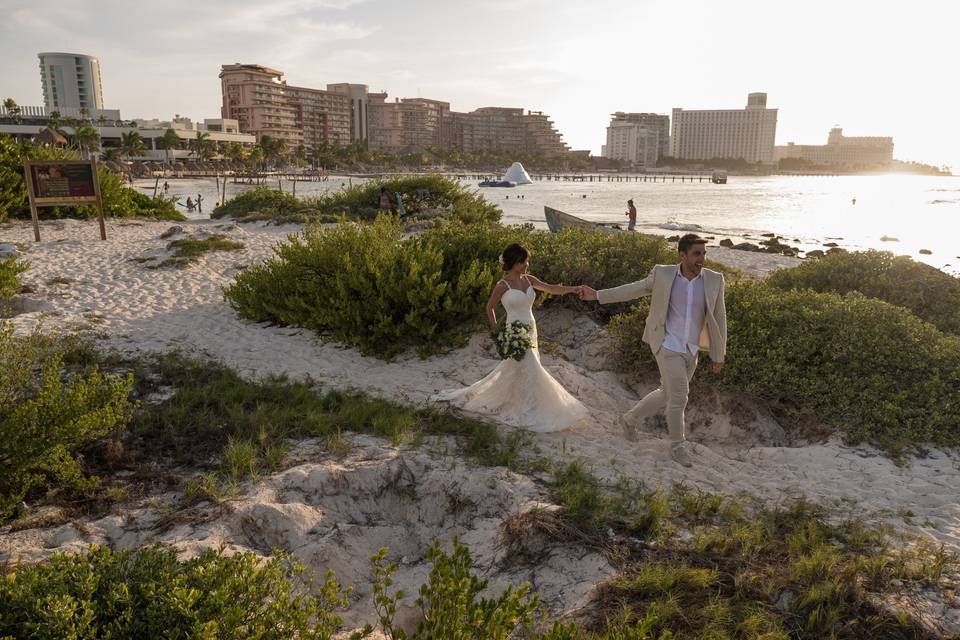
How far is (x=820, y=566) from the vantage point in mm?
Answer: 4020

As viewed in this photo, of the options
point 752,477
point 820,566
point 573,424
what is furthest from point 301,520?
point 752,477

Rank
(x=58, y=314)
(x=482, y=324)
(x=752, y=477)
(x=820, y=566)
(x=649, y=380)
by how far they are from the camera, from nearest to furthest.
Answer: (x=820, y=566) < (x=752, y=477) < (x=649, y=380) < (x=482, y=324) < (x=58, y=314)

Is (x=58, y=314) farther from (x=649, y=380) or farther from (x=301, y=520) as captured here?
(x=649, y=380)

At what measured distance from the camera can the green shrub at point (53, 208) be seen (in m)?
20.0

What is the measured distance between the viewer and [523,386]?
257 inches

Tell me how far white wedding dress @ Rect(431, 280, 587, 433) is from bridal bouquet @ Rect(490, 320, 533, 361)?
0.09 m

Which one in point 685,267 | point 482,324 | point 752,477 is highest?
point 685,267

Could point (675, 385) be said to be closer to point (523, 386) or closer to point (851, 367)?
point (523, 386)

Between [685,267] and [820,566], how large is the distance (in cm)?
269

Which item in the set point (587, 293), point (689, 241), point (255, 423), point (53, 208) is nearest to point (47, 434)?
point (255, 423)

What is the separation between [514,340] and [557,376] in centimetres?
191

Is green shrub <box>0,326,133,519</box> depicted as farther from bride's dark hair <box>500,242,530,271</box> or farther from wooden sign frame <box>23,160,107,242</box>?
wooden sign frame <box>23,160,107,242</box>

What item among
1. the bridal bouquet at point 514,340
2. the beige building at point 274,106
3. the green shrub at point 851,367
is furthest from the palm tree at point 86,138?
the green shrub at point 851,367

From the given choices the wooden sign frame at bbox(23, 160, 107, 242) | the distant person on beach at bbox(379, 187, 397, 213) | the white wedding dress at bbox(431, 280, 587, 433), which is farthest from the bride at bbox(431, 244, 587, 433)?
the distant person on beach at bbox(379, 187, 397, 213)
